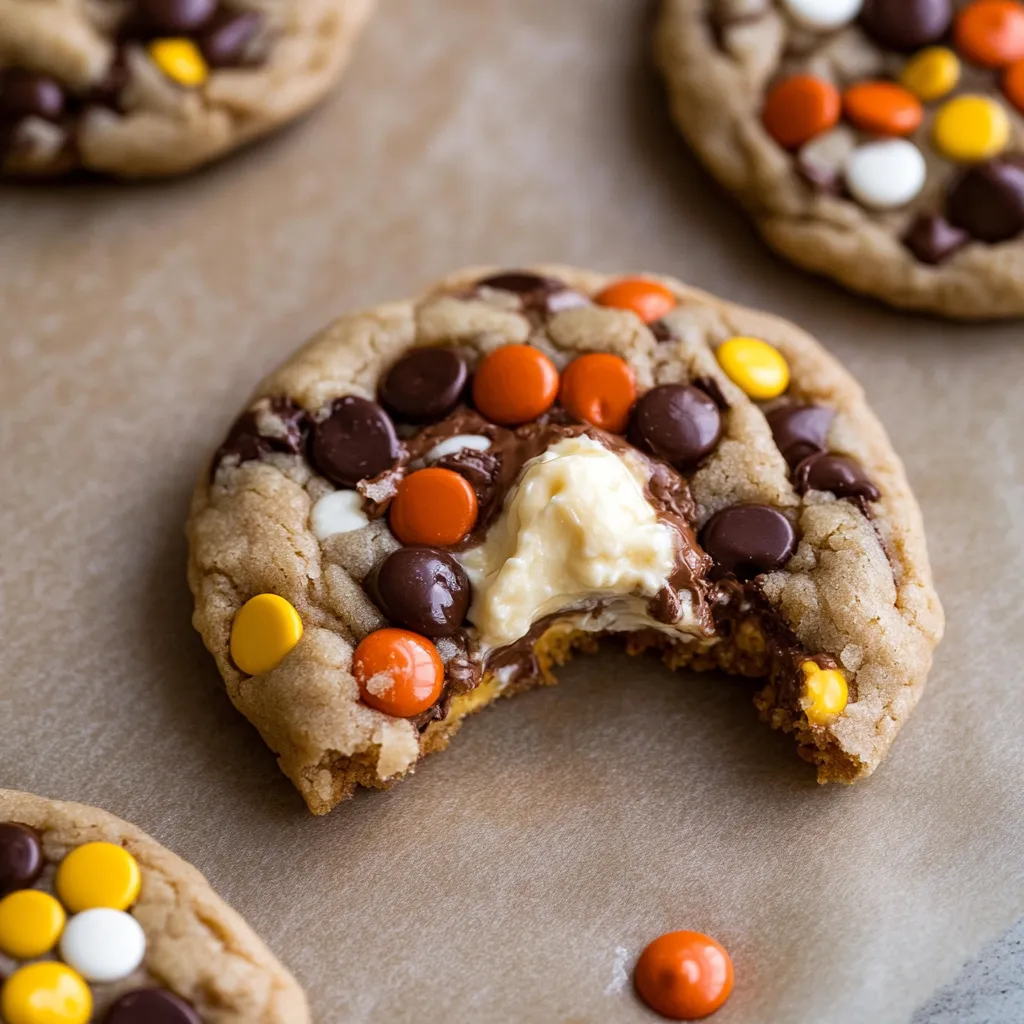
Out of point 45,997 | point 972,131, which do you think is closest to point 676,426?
point 972,131

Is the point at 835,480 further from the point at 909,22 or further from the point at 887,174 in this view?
the point at 909,22

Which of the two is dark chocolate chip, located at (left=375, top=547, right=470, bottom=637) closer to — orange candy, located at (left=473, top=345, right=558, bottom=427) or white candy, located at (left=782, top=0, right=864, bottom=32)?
orange candy, located at (left=473, top=345, right=558, bottom=427)

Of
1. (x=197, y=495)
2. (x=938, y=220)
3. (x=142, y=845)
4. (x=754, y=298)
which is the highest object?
(x=938, y=220)

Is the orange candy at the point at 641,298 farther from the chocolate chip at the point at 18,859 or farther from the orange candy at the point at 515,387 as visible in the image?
the chocolate chip at the point at 18,859

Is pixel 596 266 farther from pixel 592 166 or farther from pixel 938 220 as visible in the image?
pixel 938 220

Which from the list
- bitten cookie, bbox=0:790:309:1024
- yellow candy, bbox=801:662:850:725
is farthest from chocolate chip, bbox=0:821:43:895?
yellow candy, bbox=801:662:850:725

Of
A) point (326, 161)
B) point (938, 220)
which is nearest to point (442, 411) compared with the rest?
point (326, 161)

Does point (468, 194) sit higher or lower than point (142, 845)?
higher
